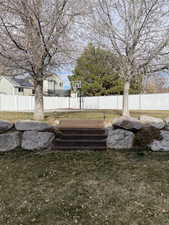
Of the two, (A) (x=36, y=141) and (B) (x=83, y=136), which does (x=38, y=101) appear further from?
(B) (x=83, y=136)

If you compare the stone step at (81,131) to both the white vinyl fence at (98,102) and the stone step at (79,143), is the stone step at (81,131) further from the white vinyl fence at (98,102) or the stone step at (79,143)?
the white vinyl fence at (98,102)

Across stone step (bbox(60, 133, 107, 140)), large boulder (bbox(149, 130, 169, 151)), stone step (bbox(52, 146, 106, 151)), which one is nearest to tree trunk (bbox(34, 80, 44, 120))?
stone step (bbox(60, 133, 107, 140))

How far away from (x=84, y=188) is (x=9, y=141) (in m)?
2.24

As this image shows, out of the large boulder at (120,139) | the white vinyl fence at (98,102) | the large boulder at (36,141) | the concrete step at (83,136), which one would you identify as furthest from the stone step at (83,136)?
the white vinyl fence at (98,102)

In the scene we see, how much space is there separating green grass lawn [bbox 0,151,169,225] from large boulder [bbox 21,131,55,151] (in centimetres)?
28

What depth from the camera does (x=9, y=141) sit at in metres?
4.12

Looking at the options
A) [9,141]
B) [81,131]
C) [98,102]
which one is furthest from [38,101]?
[98,102]

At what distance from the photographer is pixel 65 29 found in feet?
17.5

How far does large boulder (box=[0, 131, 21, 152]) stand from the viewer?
4090 mm

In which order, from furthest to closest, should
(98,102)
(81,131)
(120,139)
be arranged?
(98,102), (81,131), (120,139)

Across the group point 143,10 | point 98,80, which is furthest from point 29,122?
point 98,80

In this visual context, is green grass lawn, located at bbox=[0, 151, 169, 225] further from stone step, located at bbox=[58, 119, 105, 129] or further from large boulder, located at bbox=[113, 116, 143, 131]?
stone step, located at bbox=[58, 119, 105, 129]

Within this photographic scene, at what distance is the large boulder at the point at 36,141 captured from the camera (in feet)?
13.6

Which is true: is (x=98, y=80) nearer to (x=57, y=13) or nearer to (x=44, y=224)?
(x=57, y=13)
